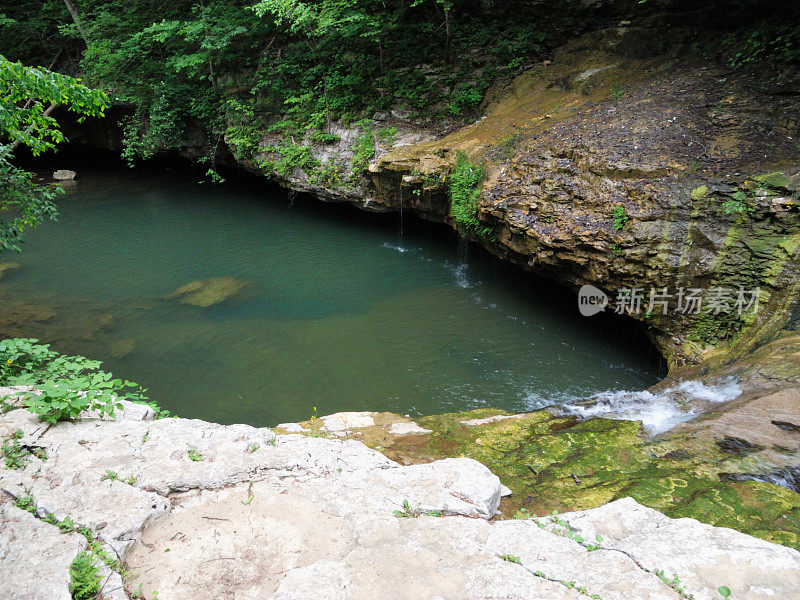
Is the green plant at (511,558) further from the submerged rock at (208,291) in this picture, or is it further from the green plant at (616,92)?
the green plant at (616,92)

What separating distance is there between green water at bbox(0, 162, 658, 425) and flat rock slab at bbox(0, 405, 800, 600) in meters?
3.29

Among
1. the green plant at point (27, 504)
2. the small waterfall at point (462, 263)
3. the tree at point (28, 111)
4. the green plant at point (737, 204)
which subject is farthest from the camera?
the small waterfall at point (462, 263)

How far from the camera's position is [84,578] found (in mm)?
2549

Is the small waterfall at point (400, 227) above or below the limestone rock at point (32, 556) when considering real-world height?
above

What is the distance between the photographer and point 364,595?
2.57 metres

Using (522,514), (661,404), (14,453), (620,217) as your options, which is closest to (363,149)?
(620,217)

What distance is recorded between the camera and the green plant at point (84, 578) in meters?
2.48

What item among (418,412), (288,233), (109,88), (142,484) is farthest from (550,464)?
(109,88)

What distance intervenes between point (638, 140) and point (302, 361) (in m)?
6.79

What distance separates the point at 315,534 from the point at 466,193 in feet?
25.7

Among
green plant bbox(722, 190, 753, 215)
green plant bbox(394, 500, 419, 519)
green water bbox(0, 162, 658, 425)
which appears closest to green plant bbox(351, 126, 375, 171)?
green water bbox(0, 162, 658, 425)

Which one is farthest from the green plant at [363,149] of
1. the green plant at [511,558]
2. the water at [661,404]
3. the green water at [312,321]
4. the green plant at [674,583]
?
the green plant at [674,583]

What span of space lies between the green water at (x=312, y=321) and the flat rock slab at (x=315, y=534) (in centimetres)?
329

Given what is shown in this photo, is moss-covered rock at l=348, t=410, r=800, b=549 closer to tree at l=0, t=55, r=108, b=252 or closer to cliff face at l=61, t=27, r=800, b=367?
cliff face at l=61, t=27, r=800, b=367
